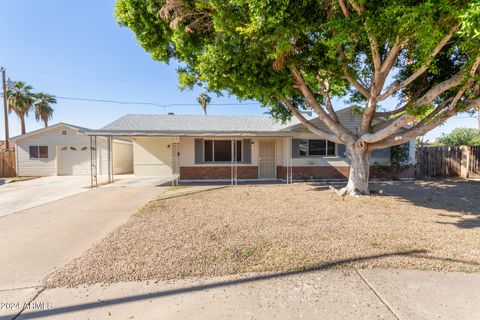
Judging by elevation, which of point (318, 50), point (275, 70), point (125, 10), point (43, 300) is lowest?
point (43, 300)

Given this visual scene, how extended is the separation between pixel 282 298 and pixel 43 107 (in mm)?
30317

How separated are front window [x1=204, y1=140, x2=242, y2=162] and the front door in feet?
4.07

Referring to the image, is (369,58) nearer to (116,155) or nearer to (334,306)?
(334,306)

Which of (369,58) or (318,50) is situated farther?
(369,58)

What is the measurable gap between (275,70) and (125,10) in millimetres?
4875

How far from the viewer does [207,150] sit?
13.1 metres

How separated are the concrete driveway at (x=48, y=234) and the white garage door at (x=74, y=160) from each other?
8442mm

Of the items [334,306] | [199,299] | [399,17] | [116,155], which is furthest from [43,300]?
[116,155]

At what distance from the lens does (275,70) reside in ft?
23.4

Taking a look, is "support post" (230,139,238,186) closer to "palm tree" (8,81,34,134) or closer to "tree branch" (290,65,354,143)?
"tree branch" (290,65,354,143)

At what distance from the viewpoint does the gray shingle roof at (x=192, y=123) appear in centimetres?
1451

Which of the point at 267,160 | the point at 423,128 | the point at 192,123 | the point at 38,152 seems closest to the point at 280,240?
the point at 423,128

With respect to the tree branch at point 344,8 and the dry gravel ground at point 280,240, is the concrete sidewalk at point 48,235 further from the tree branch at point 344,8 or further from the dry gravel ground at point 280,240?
the tree branch at point 344,8

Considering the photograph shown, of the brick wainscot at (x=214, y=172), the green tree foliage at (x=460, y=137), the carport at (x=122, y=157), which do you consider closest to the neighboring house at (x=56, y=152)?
the carport at (x=122, y=157)
